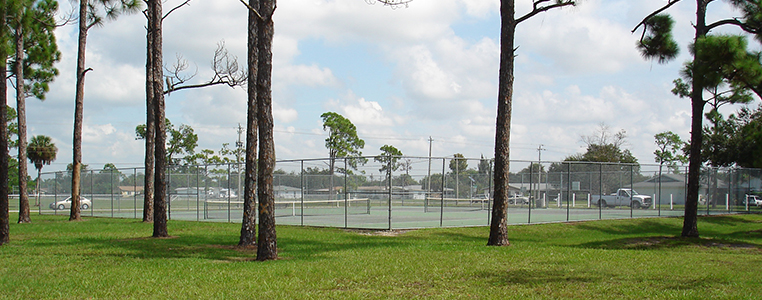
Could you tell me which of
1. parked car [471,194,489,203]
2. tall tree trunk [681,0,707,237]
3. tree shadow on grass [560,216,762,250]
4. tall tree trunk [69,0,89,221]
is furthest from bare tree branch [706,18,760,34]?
tall tree trunk [69,0,89,221]

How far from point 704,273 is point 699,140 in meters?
9.70

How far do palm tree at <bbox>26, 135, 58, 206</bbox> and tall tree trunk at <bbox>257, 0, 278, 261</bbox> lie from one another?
50393 millimetres

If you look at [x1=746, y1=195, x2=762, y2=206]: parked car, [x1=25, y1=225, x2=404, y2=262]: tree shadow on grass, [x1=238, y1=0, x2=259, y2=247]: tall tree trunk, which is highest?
[x1=238, y1=0, x2=259, y2=247]: tall tree trunk

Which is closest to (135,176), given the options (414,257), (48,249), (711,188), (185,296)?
(48,249)

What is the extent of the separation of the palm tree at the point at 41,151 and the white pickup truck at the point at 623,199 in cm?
4740

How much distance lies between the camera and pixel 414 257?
11.0 metres

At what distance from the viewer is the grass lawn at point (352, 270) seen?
7328 millimetres

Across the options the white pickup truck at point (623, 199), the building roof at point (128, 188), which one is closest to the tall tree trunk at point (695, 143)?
the white pickup truck at point (623, 199)

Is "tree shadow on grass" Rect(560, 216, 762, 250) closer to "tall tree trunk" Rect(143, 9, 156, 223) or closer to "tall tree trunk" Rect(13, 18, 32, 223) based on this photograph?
"tall tree trunk" Rect(143, 9, 156, 223)

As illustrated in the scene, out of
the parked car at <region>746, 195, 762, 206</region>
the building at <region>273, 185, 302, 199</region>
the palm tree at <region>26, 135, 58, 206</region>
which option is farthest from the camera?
the palm tree at <region>26, 135, 58, 206</region>

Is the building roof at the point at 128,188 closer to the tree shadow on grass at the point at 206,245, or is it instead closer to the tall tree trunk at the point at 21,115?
the tall tree trunk at the point at 21,115

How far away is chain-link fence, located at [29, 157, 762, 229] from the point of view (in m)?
20.7

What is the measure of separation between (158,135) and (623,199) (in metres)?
24.1

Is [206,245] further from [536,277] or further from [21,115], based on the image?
[21,115]
